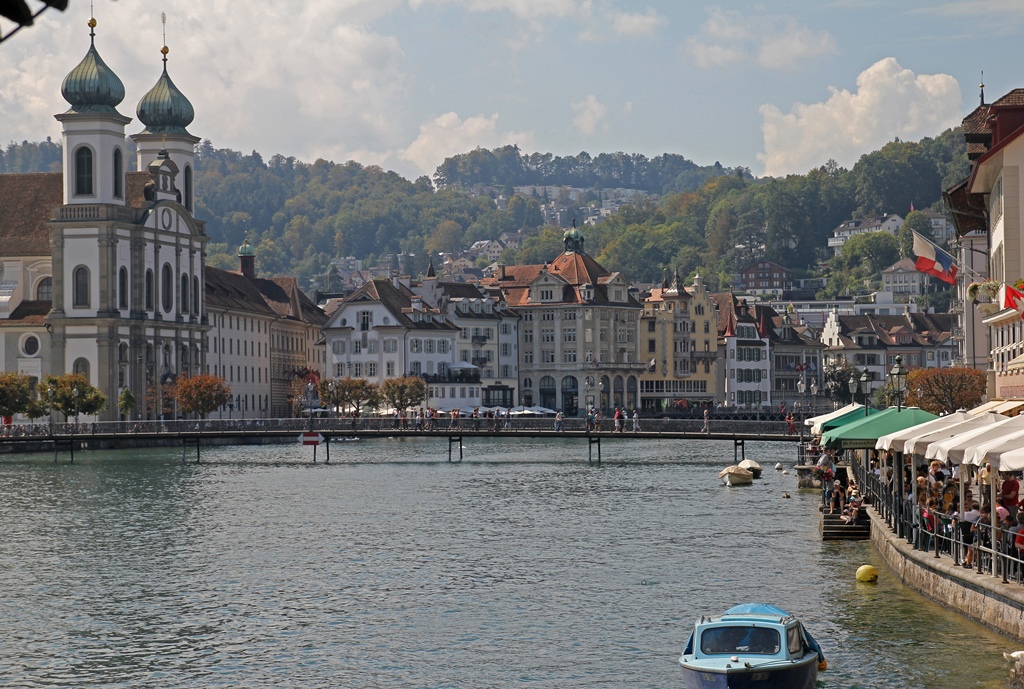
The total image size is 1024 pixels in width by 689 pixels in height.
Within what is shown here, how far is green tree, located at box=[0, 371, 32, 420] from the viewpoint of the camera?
126 m

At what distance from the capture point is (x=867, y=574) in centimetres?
4331

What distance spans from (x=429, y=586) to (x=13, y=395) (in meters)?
84.5

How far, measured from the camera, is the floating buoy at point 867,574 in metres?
43.2

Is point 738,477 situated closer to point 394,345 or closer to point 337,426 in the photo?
point 337,426

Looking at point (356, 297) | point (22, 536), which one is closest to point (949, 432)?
point (22, 536)

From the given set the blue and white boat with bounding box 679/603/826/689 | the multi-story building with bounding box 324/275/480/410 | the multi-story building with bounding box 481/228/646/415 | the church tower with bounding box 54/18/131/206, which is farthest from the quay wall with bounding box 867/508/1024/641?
the multi-story building with bounding box 481/228/646/415

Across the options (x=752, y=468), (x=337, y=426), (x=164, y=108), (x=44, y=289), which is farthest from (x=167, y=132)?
(x=752, y=468)

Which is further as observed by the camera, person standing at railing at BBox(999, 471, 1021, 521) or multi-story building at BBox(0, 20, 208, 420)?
multi-story building at BBox(0, 20, 208, 420)

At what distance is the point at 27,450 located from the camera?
118625 mm

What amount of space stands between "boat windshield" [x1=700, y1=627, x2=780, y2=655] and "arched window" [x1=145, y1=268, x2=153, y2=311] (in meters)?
118

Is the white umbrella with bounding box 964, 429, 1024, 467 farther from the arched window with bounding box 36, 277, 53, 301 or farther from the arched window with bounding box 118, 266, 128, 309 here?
the arched window with bounding box 36, 277, 53, 301

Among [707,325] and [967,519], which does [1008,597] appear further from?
[707,325]

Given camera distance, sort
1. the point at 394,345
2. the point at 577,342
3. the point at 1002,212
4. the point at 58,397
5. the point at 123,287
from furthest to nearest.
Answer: the point at 577,342 < the point at 394,345 < the point at 123,287 < the point at 58,397 < the point at 1002,212

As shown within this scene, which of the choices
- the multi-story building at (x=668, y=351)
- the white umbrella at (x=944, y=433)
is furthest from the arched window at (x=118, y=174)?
the white umbrella at (x=944, y=433)
